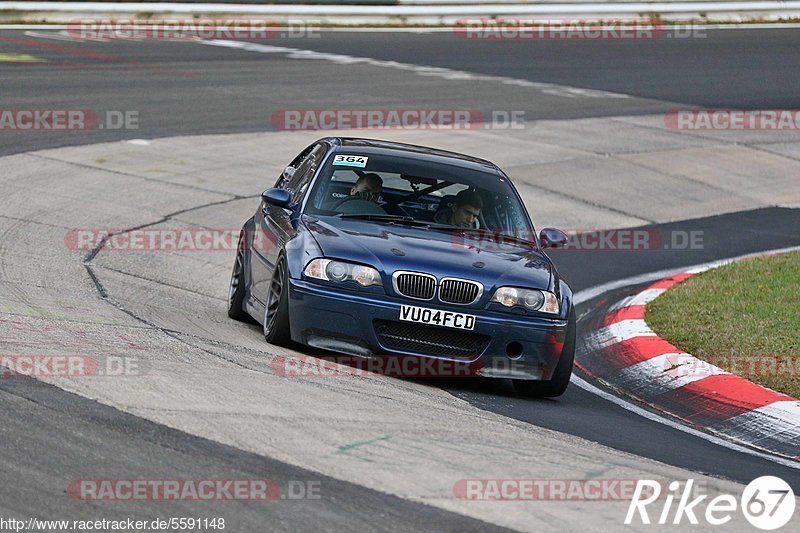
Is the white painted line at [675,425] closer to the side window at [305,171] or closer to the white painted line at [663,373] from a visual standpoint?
the white painted line at [663,373]

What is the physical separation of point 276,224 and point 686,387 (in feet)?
9.72

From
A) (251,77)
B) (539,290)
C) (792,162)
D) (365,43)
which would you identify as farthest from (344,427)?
(365,43)

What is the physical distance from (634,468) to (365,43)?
21318 mm

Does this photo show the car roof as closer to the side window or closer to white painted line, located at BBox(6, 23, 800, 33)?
the side window

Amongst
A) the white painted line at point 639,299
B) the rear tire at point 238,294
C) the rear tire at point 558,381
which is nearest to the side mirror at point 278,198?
the rear tire at point 238,294

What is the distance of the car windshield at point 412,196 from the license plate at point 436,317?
113 cm

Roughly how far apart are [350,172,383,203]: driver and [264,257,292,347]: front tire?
89 cm

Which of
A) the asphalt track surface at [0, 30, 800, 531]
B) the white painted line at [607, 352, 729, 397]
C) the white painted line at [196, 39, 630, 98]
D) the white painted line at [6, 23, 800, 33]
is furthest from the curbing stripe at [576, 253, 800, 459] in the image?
the white painted line at [6, 23, 800, 33]

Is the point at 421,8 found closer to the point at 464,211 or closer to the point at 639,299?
the point at 639,299

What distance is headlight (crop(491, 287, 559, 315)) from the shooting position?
8141 millimetres

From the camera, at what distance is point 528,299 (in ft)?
26.9

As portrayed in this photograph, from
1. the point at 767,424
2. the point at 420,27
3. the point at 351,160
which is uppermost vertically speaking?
the point at 420,27

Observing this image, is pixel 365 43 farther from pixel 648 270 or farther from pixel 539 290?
pixel 539 290

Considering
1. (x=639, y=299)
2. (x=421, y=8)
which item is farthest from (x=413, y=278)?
(x=421, y=8)
